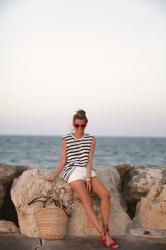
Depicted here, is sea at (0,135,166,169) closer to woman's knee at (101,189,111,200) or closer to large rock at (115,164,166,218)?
large rock at (115,164,166,218)

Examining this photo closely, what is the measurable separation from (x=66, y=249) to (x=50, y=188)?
3.54 ft

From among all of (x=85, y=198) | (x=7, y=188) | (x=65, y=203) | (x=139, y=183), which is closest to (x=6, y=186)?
(x=7, y=188)

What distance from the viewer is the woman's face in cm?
595

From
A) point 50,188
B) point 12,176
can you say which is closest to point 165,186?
point 50,188

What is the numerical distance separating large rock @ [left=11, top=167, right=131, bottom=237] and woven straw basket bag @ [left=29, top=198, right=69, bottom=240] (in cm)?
31

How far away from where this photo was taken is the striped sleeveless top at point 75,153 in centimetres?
597

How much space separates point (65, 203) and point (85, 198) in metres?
0.49

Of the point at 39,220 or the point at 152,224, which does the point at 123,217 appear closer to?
the point at 152,224

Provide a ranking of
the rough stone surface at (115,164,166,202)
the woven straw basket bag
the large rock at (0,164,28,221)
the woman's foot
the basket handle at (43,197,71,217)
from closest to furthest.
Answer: the woman's foot, the woven straw basket bag, the basket handle at (43,197,71,217), the large rock at (0,164,28,221), the rough stone surface at (115,164,166,202)

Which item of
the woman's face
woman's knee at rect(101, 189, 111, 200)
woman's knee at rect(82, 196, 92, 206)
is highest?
the woman's face

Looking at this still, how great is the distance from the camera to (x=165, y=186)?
653 cm

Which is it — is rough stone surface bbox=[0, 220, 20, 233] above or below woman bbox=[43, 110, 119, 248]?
below

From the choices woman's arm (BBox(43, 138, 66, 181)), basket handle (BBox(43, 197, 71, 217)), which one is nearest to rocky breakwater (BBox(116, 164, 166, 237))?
basket handle (BBox(43, 197, 71, 217))

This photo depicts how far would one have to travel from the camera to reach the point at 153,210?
6352mm
